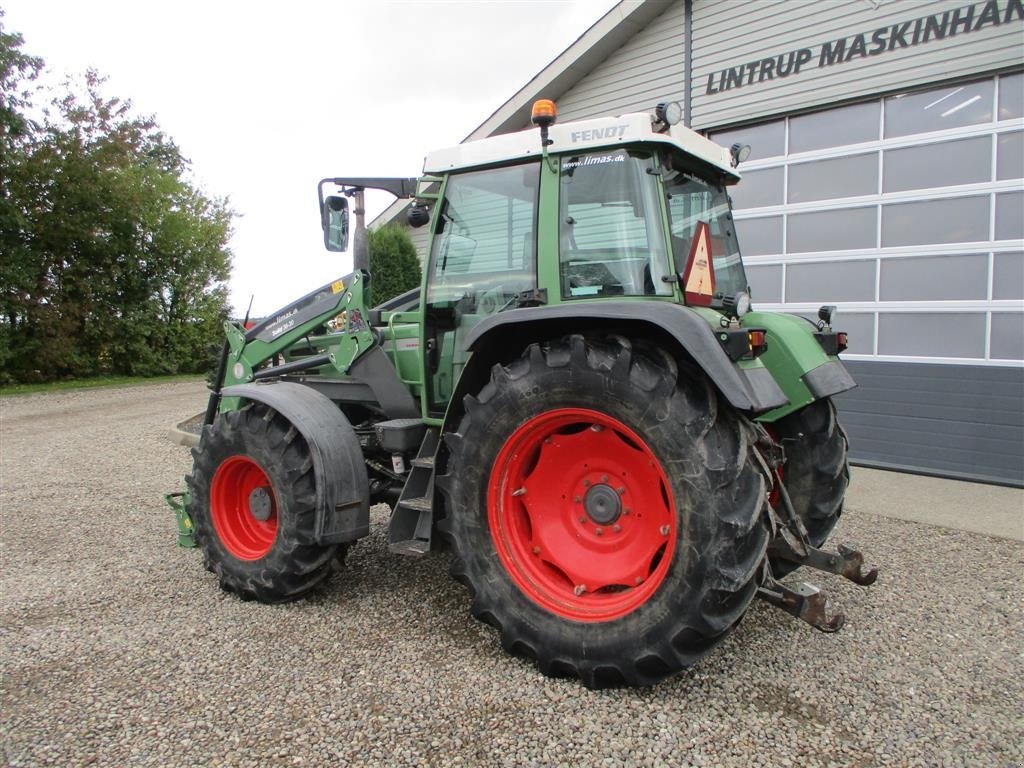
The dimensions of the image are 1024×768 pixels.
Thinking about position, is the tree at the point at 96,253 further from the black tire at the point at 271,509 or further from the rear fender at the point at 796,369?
the rear fender at the point at 796,369

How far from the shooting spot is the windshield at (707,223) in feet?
10.4

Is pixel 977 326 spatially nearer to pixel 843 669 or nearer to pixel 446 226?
pixel 843 669

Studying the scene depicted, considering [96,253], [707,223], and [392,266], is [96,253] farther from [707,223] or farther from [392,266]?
[707,223]

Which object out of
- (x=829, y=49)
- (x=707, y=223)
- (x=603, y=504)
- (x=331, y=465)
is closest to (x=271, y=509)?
(x=331, y=465)

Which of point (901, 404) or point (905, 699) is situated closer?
point (905, 699)

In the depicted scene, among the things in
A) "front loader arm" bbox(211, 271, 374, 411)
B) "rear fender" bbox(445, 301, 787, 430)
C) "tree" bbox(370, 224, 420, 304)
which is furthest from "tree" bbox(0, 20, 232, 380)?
"rear fender" bbox(445, 301, 787, 430)

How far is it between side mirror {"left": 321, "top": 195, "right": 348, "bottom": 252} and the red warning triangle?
1783 mm

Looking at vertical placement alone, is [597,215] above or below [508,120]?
below

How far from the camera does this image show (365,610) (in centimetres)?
351

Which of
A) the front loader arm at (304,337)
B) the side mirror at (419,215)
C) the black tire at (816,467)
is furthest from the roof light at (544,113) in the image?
the black tire at (816,467)

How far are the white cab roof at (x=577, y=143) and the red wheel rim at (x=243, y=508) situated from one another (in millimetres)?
1871

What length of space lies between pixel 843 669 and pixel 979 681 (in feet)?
1.73

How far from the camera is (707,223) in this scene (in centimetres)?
361

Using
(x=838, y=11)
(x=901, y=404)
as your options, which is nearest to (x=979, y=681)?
(x=901, y=404)
